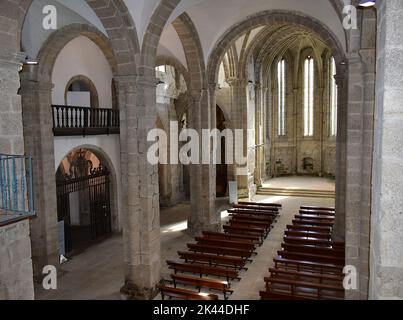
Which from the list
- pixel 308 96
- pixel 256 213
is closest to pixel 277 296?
pixel 256 213

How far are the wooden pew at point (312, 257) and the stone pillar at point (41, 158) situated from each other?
Answer: 6845 mm

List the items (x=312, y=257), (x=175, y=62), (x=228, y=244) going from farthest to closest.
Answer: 1. (x=175, y=62)
2. (x=228, y=244)
3. (x=312, y=257)

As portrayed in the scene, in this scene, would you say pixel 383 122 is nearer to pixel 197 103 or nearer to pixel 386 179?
pixel 386 179

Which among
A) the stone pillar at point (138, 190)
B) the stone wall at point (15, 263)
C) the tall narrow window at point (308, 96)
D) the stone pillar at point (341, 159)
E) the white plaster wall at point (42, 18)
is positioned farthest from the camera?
the tall narrow window at point (308, 96)

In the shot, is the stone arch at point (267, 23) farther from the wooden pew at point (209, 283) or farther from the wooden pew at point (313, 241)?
the wooden pew at point (209, 283)

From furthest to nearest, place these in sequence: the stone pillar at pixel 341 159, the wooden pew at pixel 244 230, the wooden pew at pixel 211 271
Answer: the wooden pew at pixel 244 230, the stone pillar at pixel 341 159, the wooden pew at pixel 211 271

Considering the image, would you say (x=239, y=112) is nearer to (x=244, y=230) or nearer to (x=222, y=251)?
(x=244, y=230)

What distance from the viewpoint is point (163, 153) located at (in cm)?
1859

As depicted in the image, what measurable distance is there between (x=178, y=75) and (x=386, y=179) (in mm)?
17229

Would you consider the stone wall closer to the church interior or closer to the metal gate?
the church interior

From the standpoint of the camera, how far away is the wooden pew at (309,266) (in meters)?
9.27

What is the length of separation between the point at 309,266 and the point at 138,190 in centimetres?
487

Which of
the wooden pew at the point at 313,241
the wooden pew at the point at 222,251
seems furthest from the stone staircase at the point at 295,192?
the wooden pew at the point at 222,251

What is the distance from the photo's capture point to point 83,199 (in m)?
15.2
